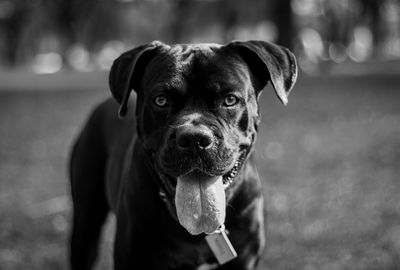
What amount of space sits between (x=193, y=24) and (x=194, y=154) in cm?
4155

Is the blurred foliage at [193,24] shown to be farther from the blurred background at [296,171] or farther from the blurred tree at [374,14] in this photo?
the blurred background at [296,171]

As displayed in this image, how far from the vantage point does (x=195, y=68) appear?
11.0 ft

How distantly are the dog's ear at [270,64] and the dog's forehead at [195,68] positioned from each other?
0.10 m

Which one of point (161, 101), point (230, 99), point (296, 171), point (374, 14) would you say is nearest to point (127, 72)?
point (161, 101)

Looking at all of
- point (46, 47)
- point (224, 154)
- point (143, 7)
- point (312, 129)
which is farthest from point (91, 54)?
point (224, 154)

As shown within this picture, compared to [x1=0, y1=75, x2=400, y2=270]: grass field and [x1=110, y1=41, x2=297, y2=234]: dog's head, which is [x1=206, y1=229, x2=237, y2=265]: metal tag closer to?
[x1=110, y1=41, x2=297, y2=234]: dog's head

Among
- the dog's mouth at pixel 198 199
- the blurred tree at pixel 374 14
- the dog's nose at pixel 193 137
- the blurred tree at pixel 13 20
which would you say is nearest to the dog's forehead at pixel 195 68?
the dog's nose at pixel 193 137

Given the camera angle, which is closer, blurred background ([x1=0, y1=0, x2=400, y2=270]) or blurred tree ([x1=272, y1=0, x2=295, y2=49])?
blurred background ([x1=0, y1=0, x2=400, y2=270])

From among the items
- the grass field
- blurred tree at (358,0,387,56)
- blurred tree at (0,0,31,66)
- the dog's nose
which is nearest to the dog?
the dog's nose

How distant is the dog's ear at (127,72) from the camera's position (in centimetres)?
340

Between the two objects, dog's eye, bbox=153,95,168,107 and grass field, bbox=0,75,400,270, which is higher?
dog's eye, bbox=153,95,168,107

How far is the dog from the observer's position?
10.1 ft

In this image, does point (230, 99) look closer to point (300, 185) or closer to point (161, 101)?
point (161, 101)

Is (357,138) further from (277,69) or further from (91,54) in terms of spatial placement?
(91,54)
